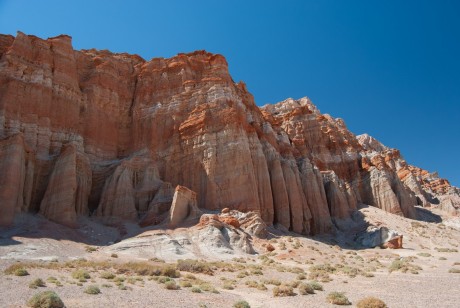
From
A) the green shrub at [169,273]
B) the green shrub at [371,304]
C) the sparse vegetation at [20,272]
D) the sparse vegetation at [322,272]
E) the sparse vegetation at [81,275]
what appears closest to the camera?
the green shrub at [371,304]

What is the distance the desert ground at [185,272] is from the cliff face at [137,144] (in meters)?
5.11

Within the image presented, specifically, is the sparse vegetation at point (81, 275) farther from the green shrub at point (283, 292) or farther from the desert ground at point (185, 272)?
the green shrub at point (283, 292)

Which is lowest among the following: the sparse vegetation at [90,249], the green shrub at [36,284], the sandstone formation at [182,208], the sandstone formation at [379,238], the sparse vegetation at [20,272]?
the green shrub at [36,284]

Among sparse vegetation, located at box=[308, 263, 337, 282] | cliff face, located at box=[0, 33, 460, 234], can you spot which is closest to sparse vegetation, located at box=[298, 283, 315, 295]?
sparse vegetation, located at box=[308, 263, 337, 282]

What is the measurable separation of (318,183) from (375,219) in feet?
35.9

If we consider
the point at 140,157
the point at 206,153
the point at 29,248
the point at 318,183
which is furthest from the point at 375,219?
the point at 29,248

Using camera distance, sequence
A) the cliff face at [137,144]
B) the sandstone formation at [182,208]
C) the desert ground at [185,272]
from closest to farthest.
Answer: the desert ground at [185,272] → the sandstone formation at [182,208] → the cliff face at [137,144]

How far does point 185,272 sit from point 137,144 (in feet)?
116

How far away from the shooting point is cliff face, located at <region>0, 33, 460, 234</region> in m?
42.1

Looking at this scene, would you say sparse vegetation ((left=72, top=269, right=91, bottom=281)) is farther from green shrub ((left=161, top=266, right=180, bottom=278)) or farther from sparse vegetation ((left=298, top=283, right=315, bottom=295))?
sparse vegetation ((left=298, top=283, right=315, bottom=295))

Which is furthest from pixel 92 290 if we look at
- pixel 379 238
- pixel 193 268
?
pixel 379 238

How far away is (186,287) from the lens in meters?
18.0

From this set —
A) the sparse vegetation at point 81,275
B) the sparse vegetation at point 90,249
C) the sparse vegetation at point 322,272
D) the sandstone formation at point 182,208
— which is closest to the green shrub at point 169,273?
the sparse vegetation at point 81,275

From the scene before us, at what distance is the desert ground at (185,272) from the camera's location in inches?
600
